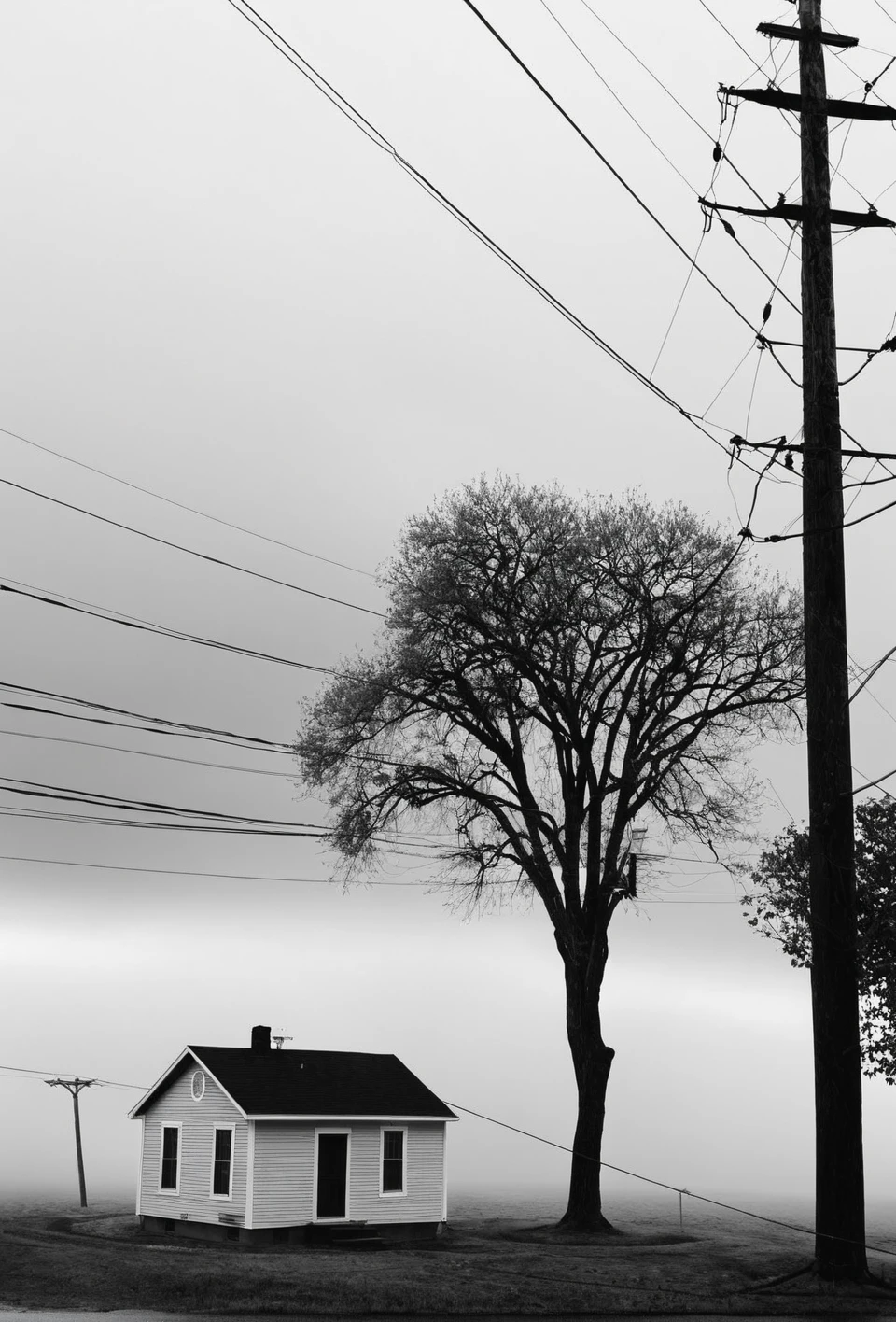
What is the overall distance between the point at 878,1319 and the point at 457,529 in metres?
24.8

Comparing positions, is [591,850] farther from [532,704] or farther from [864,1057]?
[864,1057]

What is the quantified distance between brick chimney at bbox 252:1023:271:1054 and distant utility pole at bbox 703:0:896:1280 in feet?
87.2

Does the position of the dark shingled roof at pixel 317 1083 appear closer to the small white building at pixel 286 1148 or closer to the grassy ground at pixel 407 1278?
the small white building at pixel 286 1148

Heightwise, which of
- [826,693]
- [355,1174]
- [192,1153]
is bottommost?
[355,1174]

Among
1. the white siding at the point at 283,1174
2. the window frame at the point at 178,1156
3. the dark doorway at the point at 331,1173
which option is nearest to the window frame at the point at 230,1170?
the white siding at the point at 283,1174

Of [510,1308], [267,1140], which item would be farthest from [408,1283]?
[267,1140]

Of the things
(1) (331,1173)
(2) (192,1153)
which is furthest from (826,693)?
(2) (192,1153)

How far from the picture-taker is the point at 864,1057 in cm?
3594

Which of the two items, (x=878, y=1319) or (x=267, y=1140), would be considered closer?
(x=878, y=1319)

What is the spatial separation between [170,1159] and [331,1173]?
5.45 m

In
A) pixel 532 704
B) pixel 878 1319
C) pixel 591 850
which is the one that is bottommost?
pixel 878 1319

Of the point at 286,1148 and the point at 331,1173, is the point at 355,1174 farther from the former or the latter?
the point at 286,1148

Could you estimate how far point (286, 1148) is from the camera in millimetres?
36438

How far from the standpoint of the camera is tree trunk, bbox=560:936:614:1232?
118ft
